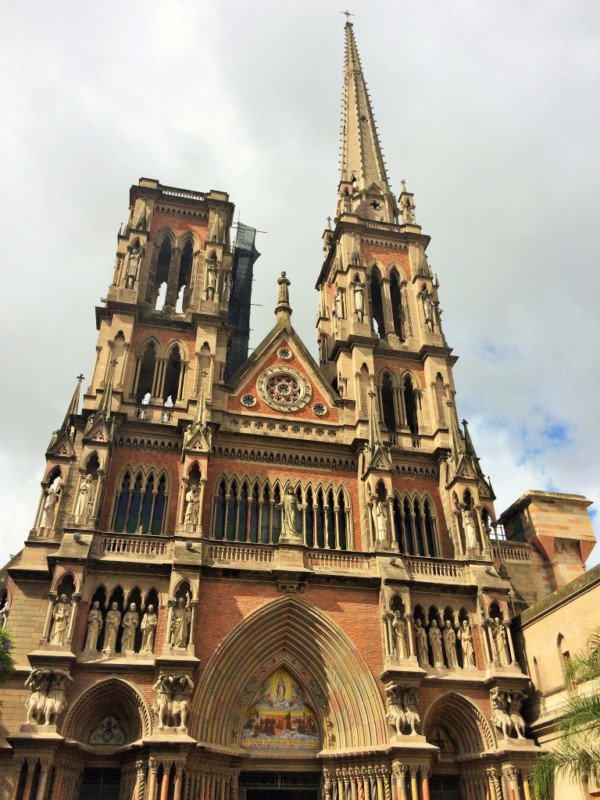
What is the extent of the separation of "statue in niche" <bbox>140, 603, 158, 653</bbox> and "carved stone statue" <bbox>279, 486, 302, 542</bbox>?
480cm

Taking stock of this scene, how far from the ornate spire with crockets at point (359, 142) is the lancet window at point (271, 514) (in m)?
20.8

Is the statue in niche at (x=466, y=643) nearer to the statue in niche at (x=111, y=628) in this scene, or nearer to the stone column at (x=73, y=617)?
the statue in niche at (x=111, y=628)

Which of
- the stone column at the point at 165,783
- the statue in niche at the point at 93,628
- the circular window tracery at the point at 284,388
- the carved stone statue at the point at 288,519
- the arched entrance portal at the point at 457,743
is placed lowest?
the stone column at the point at 165,783

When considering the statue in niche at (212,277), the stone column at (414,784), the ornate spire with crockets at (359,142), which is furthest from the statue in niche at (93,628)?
the ornate spire with crockets at (359,142)

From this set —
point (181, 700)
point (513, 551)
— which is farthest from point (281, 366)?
point (181, 700)

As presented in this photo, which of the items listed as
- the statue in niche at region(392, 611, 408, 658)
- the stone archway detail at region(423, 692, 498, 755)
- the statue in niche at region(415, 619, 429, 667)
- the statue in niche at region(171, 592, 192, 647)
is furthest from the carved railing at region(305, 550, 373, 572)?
the stone archway detail at region(423, 692, 498, 755)

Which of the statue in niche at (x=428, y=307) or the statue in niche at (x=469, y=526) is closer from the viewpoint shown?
the statue in niche at (x=469, y=526)

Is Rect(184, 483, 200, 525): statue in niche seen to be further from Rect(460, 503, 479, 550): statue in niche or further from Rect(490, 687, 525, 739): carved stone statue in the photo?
Rect(490, 687, 525, 739): carved stone statue

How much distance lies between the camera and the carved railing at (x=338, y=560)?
75.4 feet

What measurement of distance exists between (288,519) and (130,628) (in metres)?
6.31

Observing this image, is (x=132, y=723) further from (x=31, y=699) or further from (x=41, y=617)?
(x=41, y=617)

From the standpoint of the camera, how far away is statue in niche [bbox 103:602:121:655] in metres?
20.1

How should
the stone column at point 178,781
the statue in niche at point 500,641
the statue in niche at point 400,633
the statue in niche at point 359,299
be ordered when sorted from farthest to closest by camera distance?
the statue in niche at point 359,299
the statue in niche at point 500,641
the statue in niche at point 400,633
the stone column at point 178,781

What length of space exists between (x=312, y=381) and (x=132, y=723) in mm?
15306
